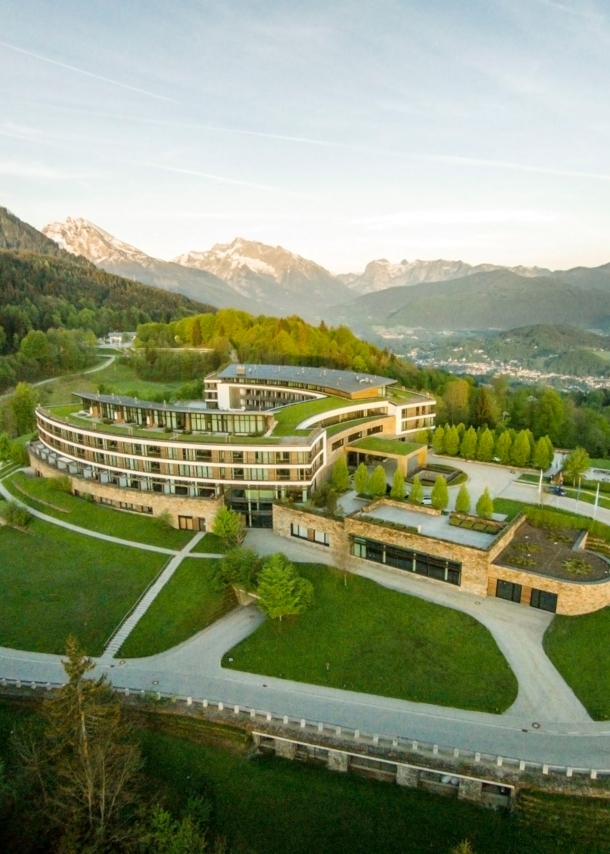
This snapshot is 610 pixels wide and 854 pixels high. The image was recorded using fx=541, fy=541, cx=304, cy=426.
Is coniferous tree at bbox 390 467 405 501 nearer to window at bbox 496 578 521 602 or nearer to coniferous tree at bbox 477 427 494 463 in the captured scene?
window at bbox 496 578 521 602

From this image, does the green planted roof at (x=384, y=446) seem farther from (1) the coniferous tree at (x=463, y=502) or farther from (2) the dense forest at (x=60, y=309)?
(2) the dense forest at (x=60, y=309)

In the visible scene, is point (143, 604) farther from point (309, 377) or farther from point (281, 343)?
point (281, 343)

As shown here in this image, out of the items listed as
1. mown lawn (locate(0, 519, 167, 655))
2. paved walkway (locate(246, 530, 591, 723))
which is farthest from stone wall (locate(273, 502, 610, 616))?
mown lawn (locate(0, 519, 167, 655))

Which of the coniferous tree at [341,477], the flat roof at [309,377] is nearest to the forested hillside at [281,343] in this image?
the flat roof at [309,377]

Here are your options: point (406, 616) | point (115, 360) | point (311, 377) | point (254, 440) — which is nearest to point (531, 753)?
point (406, 616)

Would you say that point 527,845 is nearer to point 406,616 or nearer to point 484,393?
point 406,616

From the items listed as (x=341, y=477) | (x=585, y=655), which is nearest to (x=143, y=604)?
(x=341, y=477)
